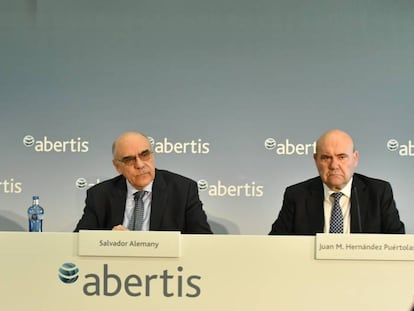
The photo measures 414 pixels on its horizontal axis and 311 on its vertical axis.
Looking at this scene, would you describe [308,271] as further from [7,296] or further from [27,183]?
[27,183]

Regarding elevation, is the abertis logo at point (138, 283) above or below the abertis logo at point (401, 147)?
below

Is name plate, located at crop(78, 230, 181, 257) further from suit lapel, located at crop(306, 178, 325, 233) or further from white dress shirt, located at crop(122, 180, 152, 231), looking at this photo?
suit lapel, located at crop(306, 178, 325, 233)

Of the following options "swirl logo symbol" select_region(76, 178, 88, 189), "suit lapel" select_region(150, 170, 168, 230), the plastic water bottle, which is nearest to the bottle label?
the plastic water bottle

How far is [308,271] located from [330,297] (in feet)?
0.44

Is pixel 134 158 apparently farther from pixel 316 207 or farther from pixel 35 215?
pixel 35 215

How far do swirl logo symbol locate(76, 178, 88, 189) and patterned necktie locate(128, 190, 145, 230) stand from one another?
1023mm

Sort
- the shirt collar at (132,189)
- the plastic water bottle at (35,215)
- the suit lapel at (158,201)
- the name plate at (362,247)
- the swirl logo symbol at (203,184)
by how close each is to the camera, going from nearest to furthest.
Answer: the name plate at (362,247) < the suit lapel at (158,201) < the shirt collar at (132,189) < the plastic water bottle at (35,215) < the swirl logo symbol at (203,184)

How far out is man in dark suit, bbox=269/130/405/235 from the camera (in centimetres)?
347

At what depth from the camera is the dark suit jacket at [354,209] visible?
346 centimetres

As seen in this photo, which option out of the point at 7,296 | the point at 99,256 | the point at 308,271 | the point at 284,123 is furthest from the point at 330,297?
the point at 284,123

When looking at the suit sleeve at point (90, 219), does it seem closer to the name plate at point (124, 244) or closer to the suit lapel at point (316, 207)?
the name plate at point (124, 244)

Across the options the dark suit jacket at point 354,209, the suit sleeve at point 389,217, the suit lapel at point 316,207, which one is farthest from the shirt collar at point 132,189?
the suit sleeve at point 389,217

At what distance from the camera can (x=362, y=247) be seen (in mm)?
2846

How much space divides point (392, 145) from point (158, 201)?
168cm
